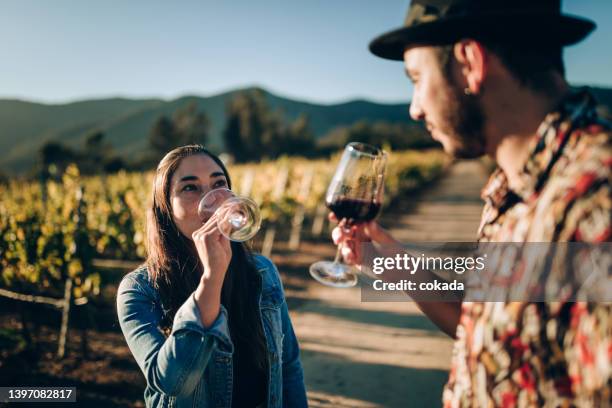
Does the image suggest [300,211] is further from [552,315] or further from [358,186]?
[552,315]

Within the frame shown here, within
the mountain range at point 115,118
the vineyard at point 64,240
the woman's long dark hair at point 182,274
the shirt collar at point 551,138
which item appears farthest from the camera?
the mountain range at point 115,118

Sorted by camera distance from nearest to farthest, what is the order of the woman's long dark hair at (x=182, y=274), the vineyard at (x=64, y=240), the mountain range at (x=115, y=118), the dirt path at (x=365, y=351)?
the woman's long dark hair at (x=182, y=274)
the dirt path at (x=365, y=351)
the vineyard at (x=64, y=240)
the mountain range at (x=115, y=118)

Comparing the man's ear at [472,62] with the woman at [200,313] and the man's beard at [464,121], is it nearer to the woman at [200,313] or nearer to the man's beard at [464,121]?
the man's beard at [464,121]

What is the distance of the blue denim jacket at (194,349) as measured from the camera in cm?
132

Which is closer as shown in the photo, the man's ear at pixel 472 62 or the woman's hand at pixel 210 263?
the man's ear at pixel 472 62

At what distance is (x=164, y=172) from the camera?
183 centimetres

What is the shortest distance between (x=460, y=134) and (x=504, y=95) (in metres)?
0.13

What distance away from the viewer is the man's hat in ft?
2.99

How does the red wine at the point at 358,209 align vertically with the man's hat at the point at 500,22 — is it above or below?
below

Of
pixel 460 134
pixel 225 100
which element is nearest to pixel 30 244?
pixel 460 134

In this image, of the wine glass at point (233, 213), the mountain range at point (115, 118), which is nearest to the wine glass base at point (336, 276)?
the wine glass at point (233, 213)

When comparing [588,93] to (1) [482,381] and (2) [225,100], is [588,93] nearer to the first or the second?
(1) [482,381]

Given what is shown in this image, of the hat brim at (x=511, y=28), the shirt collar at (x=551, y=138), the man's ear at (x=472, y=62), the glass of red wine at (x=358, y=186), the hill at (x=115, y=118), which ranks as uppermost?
the hat brim at (x=511, y=28)

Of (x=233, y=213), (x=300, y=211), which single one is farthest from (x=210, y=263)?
(x=300, y=211)
